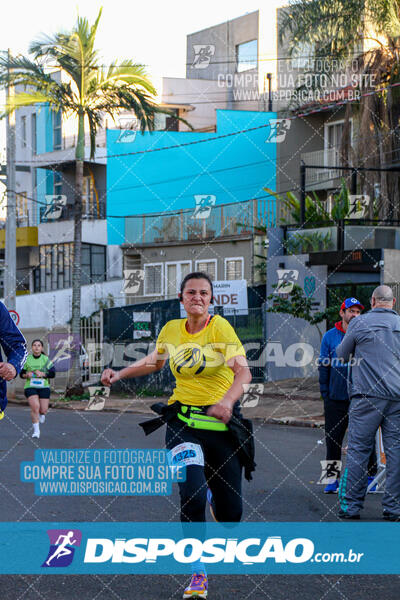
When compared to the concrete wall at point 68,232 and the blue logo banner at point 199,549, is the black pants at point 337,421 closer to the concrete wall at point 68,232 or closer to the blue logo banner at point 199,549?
the blue logo banner at point 199,549

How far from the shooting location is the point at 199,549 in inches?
205

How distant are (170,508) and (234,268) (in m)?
21.1

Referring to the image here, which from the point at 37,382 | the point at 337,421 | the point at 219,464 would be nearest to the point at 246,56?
the point at 37,382

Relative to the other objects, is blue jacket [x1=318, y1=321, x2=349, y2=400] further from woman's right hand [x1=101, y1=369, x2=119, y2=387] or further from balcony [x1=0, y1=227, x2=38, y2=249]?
balcony [x1=0, y1=227, x2=38, y2=249]

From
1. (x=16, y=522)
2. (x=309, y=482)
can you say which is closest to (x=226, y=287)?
(x=309, y=482)

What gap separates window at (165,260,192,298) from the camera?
3038cm

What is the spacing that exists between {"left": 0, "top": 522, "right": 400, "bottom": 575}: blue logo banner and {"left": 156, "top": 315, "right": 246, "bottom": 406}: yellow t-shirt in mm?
802

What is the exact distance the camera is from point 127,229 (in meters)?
32.7

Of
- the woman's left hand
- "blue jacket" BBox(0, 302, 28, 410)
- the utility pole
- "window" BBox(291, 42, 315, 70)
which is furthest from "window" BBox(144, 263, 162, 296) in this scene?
the woman's left hand

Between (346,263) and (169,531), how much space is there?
14815 mm

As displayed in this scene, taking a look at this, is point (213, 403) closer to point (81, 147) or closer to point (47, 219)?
point (81, 147)

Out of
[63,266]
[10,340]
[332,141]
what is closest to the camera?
[10,340]

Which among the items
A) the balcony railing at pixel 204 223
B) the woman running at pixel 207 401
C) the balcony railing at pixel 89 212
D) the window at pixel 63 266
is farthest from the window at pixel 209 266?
the woman running at pixel 207 401

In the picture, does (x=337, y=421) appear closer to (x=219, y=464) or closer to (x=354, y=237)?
(x=219, y=464)
